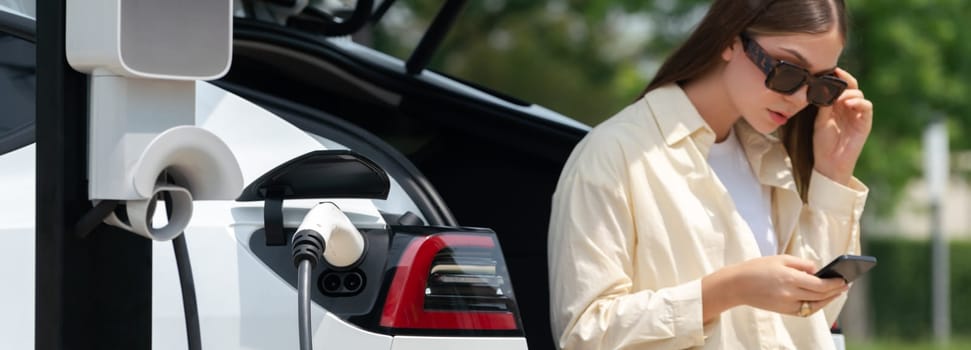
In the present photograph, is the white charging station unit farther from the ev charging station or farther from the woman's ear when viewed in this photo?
the woman's ear

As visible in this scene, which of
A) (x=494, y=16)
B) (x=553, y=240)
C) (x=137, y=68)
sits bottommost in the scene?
(x=553, y=240)

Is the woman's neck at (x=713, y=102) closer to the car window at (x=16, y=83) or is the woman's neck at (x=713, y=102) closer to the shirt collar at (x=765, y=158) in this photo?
the shirt collar at (x=765, y=158)

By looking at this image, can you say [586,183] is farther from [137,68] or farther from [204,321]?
[137,68]

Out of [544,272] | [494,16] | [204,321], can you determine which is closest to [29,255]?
[204,321]

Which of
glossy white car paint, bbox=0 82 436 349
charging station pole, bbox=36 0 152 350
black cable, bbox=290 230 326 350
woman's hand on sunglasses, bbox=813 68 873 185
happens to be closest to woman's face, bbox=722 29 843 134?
woman's hand on sunglasses, bbox=813 68 873 185

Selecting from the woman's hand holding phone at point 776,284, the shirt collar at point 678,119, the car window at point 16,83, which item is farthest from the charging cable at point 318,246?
the shirt collar at point 678,119

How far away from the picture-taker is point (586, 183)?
8.89 feet

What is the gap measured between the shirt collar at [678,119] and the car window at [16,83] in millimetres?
1171

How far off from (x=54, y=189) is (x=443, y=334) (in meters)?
0.73

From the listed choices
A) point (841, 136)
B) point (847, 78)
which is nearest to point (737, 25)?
point (847, 78)

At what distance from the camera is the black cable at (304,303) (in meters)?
1.98

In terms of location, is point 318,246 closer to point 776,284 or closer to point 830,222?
→ point 776,284

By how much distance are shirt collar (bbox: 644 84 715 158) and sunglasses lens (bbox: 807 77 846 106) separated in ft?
0.67

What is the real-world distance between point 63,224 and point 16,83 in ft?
2.61
